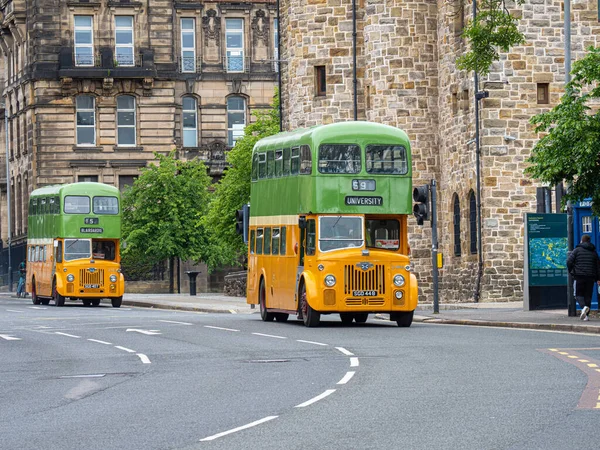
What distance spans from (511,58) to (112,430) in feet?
114

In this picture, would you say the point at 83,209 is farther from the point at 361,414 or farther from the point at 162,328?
the point at 361,414

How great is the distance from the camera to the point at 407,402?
16359mm

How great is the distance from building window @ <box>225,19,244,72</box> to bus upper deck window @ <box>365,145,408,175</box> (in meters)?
49.7

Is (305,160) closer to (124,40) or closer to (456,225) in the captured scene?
(456,225)

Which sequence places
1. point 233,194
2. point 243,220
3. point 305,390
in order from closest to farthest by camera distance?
point 305,390, point 243,220, point 233,194

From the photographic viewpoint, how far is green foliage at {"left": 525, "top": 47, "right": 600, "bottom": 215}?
31.2 m

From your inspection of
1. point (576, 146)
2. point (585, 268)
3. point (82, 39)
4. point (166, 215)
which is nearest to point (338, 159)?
point (576, 146)

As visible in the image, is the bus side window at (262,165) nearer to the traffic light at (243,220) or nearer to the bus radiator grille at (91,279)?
the traffic light at (243,220)

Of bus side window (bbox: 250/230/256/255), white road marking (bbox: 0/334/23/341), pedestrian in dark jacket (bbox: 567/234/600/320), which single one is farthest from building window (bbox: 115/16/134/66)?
pedestrian in dark jacket (bbox: 567/234/600/320)

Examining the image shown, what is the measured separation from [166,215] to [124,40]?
1285 centimetres

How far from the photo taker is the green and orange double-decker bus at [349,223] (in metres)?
32.0

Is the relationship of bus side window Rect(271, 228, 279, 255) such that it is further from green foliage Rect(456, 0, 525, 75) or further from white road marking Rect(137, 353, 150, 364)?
white road marking Rect(137, 353, 150, 364)

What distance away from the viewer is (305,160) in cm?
3306

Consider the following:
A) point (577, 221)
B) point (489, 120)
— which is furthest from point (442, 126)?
point (577, 221)
